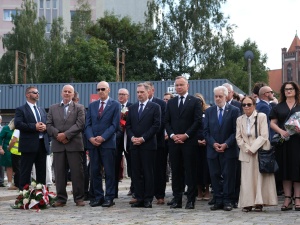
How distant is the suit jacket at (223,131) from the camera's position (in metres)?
10.7

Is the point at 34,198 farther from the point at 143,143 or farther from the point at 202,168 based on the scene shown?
the point at 202,168

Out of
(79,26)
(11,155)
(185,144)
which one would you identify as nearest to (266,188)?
(185,144)

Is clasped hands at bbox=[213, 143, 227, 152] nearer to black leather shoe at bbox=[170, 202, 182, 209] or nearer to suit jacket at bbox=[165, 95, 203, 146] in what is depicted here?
suit jacket at bbox=[165, 95, 203, 146]

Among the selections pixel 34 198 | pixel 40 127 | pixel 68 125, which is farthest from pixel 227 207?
pixel 40 127

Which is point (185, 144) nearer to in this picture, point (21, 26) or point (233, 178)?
point (233, 178)

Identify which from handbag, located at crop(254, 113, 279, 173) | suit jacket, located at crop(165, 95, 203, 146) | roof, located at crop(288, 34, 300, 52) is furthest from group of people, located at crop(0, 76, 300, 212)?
roof, located at crop(288, 34, 300, 52)

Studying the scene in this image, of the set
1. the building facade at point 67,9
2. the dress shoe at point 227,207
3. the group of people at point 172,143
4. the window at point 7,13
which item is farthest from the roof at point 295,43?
the dress shoe at point 227,207

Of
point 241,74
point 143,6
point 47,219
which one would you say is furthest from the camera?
point 143,6

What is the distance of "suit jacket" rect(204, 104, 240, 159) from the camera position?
10.7 metres

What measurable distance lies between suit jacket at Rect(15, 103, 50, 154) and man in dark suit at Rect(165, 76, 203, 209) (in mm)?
2360

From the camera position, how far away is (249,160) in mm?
10367

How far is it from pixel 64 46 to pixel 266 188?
57.7 m

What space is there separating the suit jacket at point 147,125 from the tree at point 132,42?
2089 inches

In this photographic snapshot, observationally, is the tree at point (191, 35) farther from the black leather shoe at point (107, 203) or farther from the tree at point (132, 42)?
the black leather shoe at point (107, 203)
